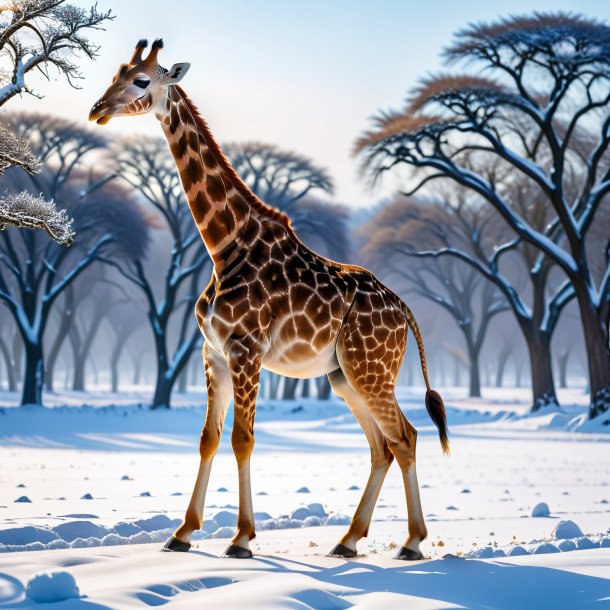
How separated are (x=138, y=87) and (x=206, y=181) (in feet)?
2.31

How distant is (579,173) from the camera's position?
99.3ft

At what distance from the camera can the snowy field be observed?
4160 mm

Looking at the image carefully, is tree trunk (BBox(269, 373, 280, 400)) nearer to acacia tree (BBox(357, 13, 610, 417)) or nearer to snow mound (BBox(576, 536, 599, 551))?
acacia tree (BBox(357, 13, 610, 417))

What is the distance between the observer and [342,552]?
5.40 metres

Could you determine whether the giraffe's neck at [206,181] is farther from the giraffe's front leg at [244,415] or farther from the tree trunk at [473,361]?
the tree trunk at [473,361]

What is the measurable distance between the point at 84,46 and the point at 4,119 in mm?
15941

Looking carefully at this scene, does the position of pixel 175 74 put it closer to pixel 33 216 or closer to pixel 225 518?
pixel 225 518

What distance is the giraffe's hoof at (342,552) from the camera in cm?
539

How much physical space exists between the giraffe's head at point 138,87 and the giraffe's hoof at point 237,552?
2.64m

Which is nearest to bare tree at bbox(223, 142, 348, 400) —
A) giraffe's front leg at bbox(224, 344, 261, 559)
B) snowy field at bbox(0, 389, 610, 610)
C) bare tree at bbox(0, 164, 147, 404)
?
bare tree at bbox(0, 164, 147, 404)

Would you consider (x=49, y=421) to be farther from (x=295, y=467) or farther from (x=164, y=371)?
(x=295, y=467)

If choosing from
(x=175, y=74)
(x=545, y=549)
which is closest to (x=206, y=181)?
(x=175, y=74)

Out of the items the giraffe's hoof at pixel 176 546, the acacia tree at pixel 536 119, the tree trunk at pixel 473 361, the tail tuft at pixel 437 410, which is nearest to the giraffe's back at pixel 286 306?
the tail tuft at pixel 437 410

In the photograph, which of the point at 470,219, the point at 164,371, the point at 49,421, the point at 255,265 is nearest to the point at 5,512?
the point at 255,265
